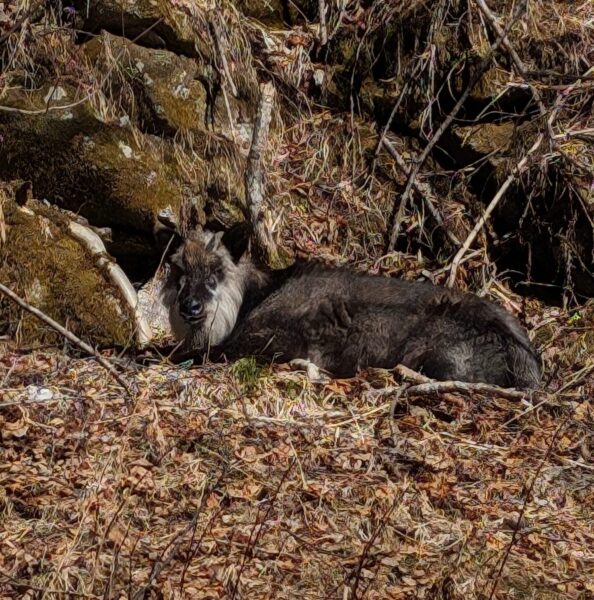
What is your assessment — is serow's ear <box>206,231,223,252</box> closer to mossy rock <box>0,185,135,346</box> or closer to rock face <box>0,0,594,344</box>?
rock face <box>0,0,594,344</box>

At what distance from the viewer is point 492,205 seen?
26.0 ft

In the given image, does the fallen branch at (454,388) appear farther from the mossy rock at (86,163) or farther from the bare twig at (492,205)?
the mossy rock at (86,163)

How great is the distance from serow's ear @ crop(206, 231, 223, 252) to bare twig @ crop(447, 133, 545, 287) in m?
1.92

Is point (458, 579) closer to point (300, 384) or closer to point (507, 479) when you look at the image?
point (507, 479)

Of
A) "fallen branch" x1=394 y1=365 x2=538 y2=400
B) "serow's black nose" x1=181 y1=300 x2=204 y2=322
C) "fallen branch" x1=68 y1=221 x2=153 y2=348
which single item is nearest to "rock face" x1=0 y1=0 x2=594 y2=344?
"fallen branch" x1=68 y1=221 x2=153 y2=348

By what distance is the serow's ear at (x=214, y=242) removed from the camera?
748 centimetres

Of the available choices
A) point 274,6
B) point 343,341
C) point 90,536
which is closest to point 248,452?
point 90,536

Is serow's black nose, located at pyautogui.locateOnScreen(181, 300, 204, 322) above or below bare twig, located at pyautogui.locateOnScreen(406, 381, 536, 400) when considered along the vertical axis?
below

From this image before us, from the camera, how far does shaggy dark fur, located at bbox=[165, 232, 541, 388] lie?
6.53 m

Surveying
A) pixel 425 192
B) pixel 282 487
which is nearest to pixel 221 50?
pixel 425 192

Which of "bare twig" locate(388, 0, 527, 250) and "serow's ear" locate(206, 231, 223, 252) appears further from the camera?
"bare twig" locate(388, 0, 527, 250)

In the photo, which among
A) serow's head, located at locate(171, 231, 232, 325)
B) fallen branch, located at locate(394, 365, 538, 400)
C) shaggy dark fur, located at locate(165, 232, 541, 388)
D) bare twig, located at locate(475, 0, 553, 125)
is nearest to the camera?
fallen branch, located at locate(394, 365, 538, 400)

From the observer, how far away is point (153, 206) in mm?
7297

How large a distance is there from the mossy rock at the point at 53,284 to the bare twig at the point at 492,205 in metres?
2.70
